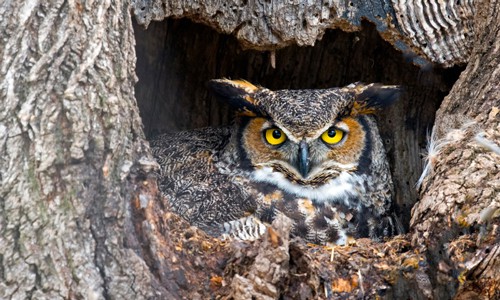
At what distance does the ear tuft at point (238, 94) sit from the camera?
285 cm

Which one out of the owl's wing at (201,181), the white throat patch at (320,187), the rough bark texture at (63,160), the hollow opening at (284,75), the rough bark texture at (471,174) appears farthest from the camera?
the hollow opening at (284,75)

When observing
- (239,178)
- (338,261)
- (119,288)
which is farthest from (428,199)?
(119,288)

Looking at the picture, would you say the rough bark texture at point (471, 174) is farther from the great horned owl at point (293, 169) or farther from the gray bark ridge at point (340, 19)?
the great horned owl at point (293, 169)

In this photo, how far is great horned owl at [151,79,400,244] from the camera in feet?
8.95

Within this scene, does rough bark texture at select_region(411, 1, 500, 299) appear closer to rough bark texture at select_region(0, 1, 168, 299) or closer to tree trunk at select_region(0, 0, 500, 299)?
tree trunk at select_region(0, 0, 500, 299)

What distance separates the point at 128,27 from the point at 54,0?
0.24m

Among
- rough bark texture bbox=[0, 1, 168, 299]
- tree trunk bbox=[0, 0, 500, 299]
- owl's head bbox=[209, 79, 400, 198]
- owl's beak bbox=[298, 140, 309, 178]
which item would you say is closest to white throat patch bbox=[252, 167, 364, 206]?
owl's head bbox=[209, 79, 400, 198]

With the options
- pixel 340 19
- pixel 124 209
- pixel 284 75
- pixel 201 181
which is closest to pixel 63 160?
pixel 124 209

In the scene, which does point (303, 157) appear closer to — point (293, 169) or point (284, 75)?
point (293, 169)

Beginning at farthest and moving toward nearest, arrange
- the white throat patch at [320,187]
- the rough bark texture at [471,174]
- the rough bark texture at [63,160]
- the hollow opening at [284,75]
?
1. the hollow opening at [284,75]
2. the white throat patch at [320,187]
3. the rough bark texture at [471,174]
4. the rough bark texture at [63,160]

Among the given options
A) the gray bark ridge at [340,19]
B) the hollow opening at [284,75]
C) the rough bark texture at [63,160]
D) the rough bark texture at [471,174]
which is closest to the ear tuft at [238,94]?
the gray bark ridge at [340,19]

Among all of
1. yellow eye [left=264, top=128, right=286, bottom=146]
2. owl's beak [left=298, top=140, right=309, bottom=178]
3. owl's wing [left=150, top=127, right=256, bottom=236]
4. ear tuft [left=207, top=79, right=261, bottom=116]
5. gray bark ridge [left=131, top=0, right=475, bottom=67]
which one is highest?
gray bark ridge [left=131, top=0, right=475, bottom=67]

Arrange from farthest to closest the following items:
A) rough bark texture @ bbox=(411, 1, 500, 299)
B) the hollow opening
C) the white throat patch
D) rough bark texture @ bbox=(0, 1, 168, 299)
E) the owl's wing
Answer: the hollow opening < the white throat patch < the owl's wing < rough bark texture @ bbox=(411, 1, 500, 299) < rough bark texture @ bbox=(0, 1, 168, 299)

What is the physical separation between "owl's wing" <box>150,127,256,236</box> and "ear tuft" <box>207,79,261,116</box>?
19 cm
